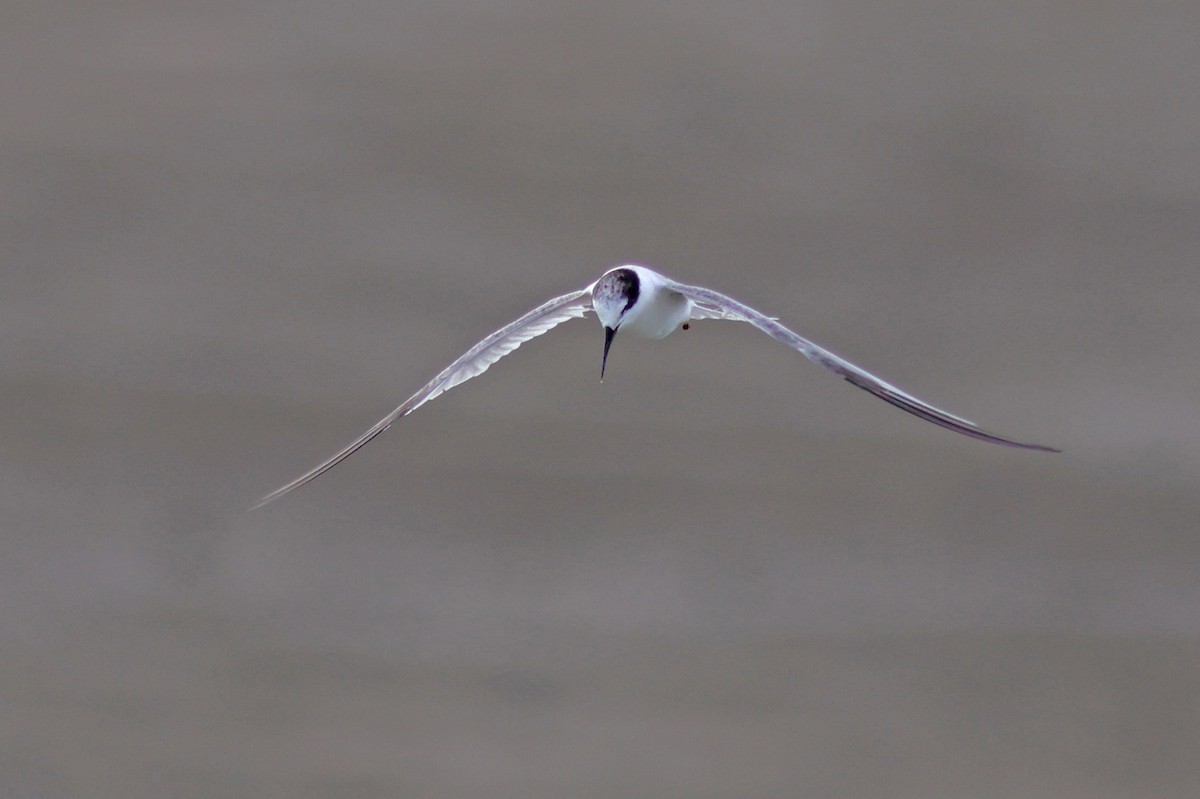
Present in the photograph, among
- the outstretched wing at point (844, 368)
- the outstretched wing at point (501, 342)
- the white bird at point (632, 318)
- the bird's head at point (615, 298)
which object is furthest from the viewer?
the outstretched wing at point (501, 342)

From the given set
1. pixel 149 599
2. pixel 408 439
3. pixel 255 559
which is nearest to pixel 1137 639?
pixel 408 439

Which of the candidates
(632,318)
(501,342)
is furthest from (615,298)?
(501,342)

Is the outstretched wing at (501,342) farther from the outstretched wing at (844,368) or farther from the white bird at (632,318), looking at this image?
the outstretched wing at (844,368)

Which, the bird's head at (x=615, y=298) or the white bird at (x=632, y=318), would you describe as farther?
the bird's head at (x=615, y=298)

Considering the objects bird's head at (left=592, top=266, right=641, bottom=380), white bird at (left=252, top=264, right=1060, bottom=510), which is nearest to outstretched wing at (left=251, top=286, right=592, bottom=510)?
white bird at (left=252, top=264, right=1060, bottom=510)

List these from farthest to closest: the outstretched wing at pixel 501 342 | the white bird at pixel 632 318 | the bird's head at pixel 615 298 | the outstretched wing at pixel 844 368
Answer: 1. the outstretched wing at pixel 501 342
2. the bird's head at pixel 615 298
3. the white bird at pixel 632 318
4. the outstretched wing at pixel 844 368

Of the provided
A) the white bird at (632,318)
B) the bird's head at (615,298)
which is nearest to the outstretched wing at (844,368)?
the white bird at (632,318)

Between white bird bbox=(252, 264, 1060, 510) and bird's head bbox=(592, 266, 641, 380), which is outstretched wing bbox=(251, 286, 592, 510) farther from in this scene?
bird's head bbox=(592, 266, 641, 380)
